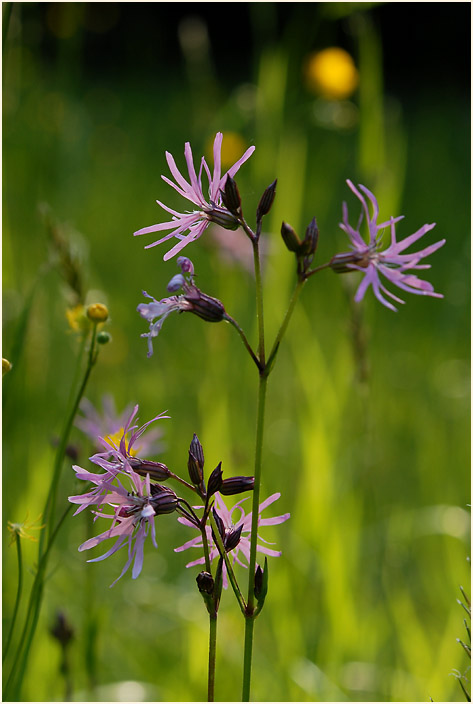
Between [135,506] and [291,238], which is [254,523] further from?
[291,238]

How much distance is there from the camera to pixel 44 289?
2.49 m

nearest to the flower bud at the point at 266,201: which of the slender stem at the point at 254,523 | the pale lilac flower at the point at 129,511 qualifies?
the slender stem at the point at 254,523

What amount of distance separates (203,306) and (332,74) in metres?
2.19

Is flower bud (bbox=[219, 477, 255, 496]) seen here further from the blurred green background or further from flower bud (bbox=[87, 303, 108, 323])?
the blurred green background

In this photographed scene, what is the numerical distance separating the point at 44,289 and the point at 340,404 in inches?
50.9

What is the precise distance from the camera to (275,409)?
7.48ft

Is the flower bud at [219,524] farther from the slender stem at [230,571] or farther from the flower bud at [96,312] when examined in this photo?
the flower bud at [96,312]

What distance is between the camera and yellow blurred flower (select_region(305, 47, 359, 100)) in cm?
254

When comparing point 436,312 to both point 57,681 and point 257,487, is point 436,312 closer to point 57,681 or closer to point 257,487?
point 57,681

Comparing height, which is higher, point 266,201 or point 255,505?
point 266,201

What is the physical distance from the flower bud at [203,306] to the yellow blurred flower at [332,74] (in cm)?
214

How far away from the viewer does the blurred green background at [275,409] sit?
1.30 metres

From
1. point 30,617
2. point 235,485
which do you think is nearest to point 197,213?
point 235,485

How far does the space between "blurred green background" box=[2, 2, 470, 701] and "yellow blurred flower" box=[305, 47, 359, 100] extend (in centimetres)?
5
